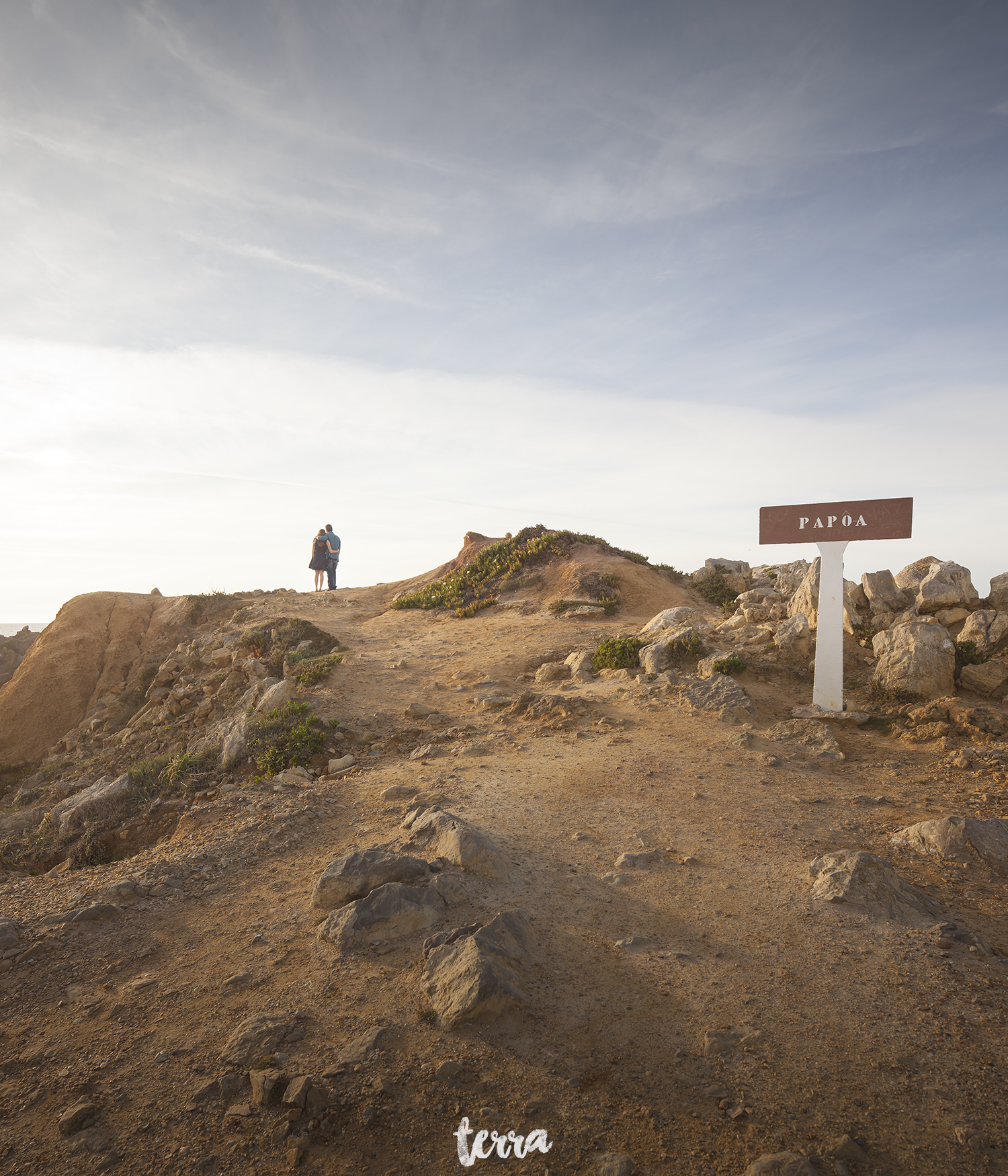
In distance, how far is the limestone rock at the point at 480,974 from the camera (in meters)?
3.87

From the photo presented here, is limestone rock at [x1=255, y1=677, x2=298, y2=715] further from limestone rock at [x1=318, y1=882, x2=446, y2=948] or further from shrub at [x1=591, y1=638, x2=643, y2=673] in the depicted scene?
limestone rock at [x1=318, y1=882, x2=446, y2=948]

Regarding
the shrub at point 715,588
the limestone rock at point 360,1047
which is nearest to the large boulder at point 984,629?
the shrub at point 715,588

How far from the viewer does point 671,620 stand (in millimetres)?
13141

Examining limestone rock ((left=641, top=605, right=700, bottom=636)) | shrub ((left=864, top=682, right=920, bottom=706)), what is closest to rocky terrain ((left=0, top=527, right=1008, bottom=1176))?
shrub ((left=864, top=682, right=920, bottom=706))

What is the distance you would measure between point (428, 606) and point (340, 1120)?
1658 cm

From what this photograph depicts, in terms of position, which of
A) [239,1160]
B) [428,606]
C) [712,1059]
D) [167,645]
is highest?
[428,606]

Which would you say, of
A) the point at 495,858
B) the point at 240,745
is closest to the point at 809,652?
the point at 495,858

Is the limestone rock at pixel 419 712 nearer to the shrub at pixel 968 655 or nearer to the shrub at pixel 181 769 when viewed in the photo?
the shrub at pixel 181 769

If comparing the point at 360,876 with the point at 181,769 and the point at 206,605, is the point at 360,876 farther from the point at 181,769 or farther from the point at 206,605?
the point at 206,605

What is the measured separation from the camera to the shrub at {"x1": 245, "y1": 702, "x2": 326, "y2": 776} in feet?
29.4

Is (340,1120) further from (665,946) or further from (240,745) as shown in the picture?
(240,745)

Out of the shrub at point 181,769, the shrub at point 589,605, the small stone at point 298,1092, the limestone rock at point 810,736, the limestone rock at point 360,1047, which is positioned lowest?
the small stone at point 298,1092

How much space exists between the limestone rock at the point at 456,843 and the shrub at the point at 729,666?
570 cm

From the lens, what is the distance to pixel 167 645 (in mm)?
18797
